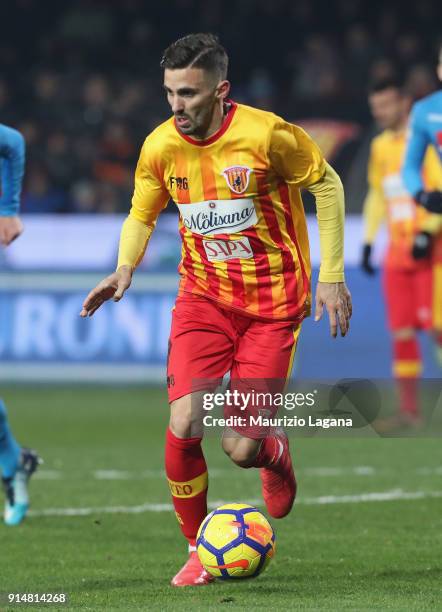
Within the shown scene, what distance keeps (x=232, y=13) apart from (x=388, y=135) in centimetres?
864

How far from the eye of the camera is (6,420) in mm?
6879

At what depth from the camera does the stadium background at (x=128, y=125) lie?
516 inches

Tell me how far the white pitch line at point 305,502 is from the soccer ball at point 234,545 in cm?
202

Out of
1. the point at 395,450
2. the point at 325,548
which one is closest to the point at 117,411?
the point at 395,450

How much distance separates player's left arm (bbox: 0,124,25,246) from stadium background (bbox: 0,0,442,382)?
6.06 m

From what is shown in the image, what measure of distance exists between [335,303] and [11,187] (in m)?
2.50

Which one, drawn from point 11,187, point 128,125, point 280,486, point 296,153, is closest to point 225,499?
point 280,486

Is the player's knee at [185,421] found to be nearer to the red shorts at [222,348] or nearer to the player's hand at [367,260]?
the red shorts at [222,348]

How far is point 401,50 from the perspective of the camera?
17547 mm

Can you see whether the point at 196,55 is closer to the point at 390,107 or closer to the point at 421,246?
the point at 421,246

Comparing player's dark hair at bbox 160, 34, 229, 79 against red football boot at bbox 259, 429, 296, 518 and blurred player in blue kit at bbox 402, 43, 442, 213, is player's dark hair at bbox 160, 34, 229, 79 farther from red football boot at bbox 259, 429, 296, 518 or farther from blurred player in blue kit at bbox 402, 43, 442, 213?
blurred player in blue kit at bbox 402, 43, 442, 213

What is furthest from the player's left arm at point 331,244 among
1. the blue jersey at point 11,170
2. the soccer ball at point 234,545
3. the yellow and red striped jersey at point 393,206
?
the yellow and red striped jersey at point 393,206

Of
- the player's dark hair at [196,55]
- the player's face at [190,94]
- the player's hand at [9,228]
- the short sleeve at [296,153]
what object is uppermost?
the player's dark hair at [196,55]

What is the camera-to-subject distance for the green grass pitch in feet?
16.2
